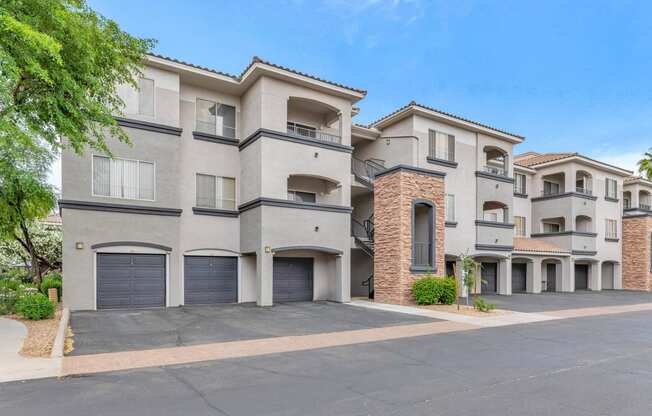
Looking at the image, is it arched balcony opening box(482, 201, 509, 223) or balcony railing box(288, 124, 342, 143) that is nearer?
balcony railing box(288, 124, 342, 143)

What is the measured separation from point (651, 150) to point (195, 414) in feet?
115

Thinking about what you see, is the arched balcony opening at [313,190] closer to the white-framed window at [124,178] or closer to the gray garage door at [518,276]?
the white-framed window at [124,178]

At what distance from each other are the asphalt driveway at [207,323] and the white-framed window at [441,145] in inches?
427

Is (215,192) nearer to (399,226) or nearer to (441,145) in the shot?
(399,226)

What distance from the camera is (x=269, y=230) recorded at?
57.7 feet

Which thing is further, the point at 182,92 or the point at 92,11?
the point at 182,92

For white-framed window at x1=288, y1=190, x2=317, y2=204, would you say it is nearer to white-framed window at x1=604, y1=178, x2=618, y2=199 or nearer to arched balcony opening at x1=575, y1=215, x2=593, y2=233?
arched balcony opening at x1=575, y1=215, x2=593, y2=233

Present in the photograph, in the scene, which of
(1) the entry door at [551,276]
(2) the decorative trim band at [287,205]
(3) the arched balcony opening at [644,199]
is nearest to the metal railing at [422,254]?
(2) the decorative trim band at [287,205]

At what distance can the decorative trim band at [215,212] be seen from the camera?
18.2m

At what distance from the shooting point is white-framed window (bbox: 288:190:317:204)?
2050cm

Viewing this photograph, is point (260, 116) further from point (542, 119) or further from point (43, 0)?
point (542, 119)

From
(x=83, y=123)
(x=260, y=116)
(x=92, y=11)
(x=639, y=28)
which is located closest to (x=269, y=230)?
(x=260, y=116)

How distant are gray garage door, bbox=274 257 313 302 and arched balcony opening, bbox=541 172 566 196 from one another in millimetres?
22123

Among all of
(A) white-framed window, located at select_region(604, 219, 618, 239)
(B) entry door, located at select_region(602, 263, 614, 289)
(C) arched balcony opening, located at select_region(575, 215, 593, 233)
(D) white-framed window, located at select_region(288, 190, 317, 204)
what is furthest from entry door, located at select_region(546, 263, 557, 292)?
(D) white-framed window, located at select_region(288, 190, 317, 204)
